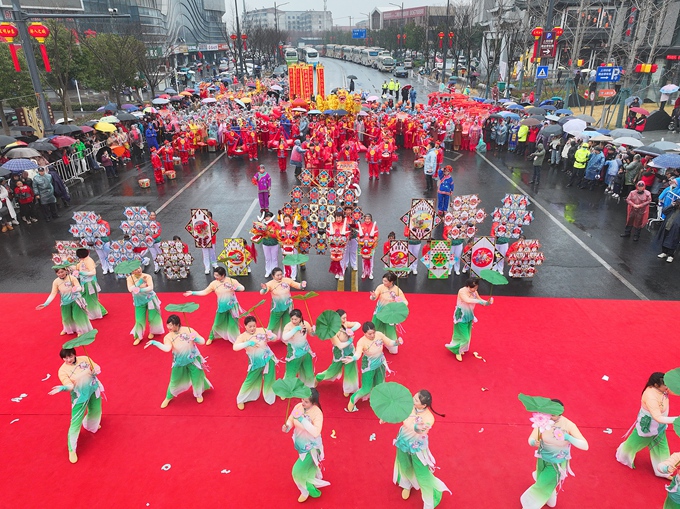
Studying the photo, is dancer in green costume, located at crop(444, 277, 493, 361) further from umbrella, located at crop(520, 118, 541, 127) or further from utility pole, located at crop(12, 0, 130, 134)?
umbrella, located at crop(520, 118, 541, 127)

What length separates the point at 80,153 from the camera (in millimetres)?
18422

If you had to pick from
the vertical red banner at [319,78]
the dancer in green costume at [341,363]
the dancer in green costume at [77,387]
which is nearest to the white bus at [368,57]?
the vertical red banner at [319,78]

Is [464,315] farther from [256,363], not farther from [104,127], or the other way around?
[104,127]

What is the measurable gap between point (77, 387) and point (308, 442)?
3.08m

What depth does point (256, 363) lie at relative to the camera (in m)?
6.51

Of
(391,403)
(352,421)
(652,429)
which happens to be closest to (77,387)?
(352,421)

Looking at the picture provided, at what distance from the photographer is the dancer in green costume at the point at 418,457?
16.1ft

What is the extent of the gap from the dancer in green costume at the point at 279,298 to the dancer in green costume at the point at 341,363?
4.11 feet

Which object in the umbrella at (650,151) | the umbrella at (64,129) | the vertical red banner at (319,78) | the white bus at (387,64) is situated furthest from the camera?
the white bus at (387,64)

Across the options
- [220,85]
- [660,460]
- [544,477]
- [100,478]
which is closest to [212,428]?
[100,478]

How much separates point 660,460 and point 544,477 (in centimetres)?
168

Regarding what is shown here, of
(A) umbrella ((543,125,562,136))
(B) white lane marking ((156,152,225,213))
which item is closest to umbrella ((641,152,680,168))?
(A) umbrella ((543,125,562,136))

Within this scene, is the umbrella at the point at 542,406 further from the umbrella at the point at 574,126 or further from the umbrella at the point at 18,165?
the umbrella at the point at 574,126

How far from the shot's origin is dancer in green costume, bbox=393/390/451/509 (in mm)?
4918
